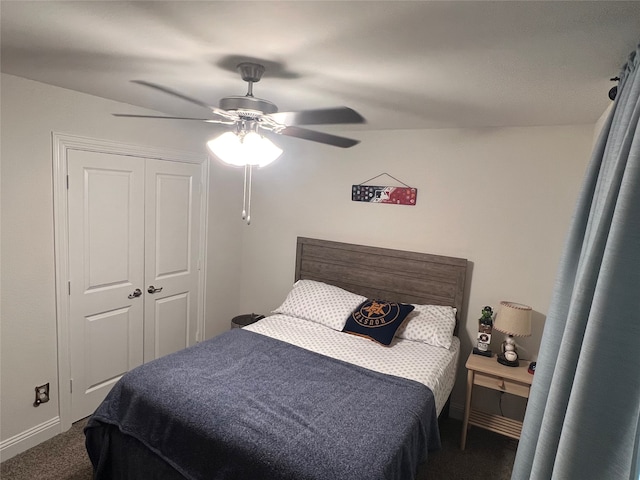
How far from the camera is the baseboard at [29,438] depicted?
2432mm

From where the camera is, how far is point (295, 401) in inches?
77.7

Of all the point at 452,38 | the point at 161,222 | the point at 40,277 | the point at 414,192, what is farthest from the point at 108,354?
the point at 452,38

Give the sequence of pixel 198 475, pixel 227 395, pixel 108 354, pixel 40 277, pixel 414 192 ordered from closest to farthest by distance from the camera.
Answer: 1. pixel 198 475
2. pixel 227 395
3. pixel 40 277
4. pixel 108 354
5. pixel 414 192

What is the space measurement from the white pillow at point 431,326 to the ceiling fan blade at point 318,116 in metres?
1.66

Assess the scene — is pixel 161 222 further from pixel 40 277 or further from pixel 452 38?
pixel 452 38

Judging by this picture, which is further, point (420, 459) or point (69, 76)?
point (69, 76)

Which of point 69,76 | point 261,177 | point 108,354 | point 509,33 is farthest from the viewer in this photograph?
point 261,177

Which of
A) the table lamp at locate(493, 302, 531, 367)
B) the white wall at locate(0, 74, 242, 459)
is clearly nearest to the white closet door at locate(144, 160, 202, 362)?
the white wall at locate(0, 74, 242, 459)

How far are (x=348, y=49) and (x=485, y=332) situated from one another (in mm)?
2265

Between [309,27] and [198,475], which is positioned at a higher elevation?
[309,27]

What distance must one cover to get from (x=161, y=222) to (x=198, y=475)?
2085mm

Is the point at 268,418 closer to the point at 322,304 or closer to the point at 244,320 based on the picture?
the point at 322,304

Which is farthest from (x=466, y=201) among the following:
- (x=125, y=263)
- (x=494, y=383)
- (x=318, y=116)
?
(x=125, y=263)

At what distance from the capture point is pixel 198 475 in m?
1.75
